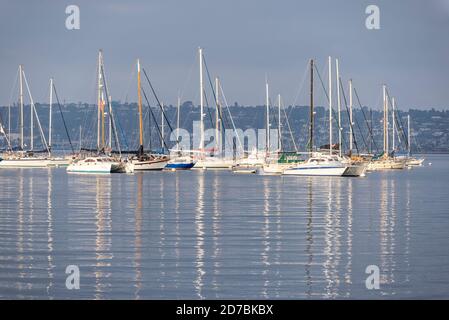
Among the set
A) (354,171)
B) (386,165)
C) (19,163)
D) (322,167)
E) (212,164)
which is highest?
(322,167)

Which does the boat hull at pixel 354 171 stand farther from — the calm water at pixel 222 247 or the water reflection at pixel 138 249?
the water reflection at pixel 138 249

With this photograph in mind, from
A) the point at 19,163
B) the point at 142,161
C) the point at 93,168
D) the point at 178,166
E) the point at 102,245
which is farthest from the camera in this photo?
the point at 19,163

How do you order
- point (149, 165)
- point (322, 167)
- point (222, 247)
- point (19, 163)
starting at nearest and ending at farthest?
point (222, 247) → point (322, 167) → point (149, 165) → point (19, 163)

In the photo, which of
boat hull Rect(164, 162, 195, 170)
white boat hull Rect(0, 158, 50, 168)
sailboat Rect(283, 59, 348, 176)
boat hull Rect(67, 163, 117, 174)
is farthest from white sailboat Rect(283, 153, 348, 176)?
white boat hull Rect(0, 158, 50, 168)

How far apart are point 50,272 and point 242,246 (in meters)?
7.80

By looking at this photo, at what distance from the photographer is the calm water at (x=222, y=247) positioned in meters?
25.1

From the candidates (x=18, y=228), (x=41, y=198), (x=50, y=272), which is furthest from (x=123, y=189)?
(x=50, y=272)

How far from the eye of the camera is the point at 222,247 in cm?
3312

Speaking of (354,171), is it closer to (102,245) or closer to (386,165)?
(386,165)

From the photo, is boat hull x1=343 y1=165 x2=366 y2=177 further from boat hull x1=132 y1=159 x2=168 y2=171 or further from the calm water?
the calm water

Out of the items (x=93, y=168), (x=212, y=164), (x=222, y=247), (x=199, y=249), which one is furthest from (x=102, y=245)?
(x=212, y=164)

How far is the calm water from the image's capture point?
82.5ft

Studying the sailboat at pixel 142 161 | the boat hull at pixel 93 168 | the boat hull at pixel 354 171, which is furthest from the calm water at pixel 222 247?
the sailboat at pixel 142 161
